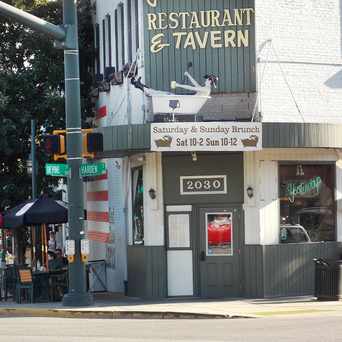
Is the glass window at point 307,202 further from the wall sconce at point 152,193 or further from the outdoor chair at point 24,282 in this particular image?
the outdoor chair at point 24,282

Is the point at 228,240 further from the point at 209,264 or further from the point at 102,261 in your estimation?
the point at 102,261

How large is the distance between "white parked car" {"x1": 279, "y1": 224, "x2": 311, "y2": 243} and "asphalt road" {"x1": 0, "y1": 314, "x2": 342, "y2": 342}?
166 inches

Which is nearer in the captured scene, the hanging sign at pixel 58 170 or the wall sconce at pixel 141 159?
the hanging sign at pixel 58 170

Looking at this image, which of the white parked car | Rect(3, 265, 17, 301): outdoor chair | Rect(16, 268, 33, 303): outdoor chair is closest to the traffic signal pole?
Rect(16, 268, 33, 303): outdoor chair

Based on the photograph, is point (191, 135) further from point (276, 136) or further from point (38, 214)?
point (38, 214)

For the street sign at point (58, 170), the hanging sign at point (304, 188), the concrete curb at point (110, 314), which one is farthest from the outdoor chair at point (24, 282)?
the hanging sign at point (304, 188)

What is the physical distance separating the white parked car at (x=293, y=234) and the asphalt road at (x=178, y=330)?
421cm

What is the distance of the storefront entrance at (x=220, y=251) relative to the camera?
1900 centimetres

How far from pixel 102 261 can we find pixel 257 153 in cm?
640

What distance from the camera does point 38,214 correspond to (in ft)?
67.1

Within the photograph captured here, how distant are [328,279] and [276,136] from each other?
11.2ft

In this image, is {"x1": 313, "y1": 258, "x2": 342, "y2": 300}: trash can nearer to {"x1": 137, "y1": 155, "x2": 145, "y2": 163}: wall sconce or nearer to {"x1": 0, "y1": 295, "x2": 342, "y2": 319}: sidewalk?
{"x1": 0, "y1": 295, "x2": 342, "y2": 319}: sidewalk

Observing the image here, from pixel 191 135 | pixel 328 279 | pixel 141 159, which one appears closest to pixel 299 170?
pixel 328 279

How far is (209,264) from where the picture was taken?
19.0 metres
